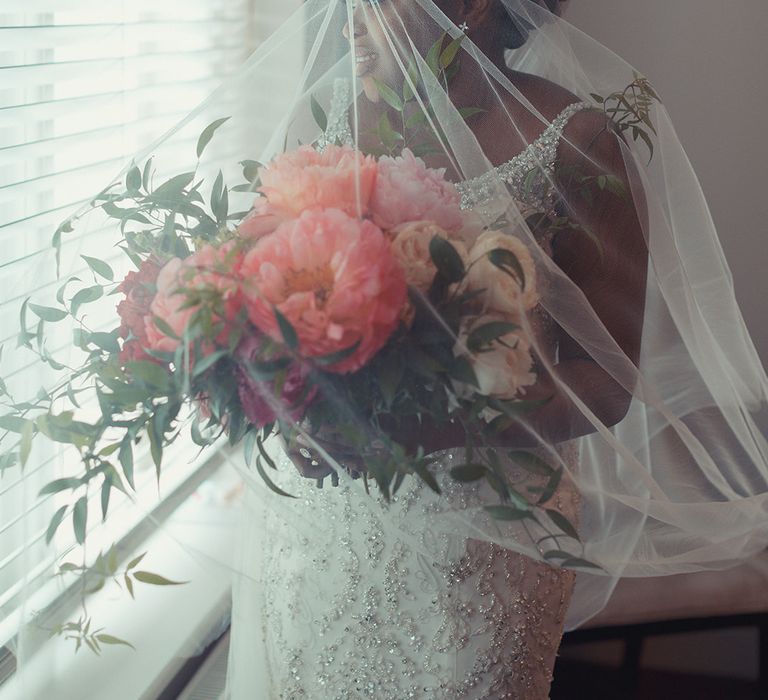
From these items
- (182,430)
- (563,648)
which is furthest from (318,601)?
(563,648)

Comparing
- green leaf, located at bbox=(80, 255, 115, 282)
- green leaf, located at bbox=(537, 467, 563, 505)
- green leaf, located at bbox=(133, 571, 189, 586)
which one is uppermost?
green leaf, located at bbox=(80, 255, 115, 282)

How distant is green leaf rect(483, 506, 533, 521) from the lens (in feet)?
2.42

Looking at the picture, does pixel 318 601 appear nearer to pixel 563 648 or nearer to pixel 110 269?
pixel 110 269

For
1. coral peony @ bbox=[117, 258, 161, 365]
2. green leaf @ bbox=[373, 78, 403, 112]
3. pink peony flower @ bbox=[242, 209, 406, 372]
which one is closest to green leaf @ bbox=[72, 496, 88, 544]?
coral peony @ bbox=[117, 258, 161, 365]

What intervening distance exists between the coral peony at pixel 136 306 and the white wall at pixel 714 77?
1.54 meters

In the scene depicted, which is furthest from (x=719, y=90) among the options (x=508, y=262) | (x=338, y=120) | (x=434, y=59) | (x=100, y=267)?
(x=100, y=267)

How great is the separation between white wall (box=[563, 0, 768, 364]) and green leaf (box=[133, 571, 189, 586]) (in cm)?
165

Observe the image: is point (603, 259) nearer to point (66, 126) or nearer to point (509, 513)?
point (509, 513)

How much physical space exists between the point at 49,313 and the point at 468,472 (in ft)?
1.38

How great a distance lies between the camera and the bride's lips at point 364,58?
0.87 metres

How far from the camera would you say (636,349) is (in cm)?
102

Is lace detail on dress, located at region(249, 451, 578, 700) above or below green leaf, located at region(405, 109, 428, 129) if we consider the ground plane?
below

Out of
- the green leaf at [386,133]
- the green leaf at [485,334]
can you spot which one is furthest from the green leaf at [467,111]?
the green leaf at [485,334]

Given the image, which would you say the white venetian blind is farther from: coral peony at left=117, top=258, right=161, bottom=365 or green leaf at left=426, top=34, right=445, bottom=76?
green leaf at left=426, top=34, right=445, bottom=76
